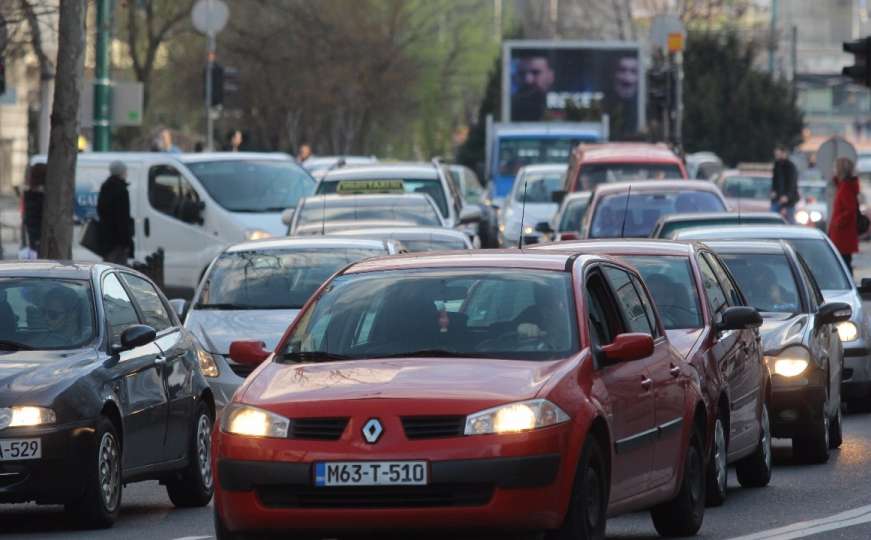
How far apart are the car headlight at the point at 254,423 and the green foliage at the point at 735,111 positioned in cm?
6004

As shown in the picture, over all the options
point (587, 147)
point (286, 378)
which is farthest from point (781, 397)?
point (587, 147)

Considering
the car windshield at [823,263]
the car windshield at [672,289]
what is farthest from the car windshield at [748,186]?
the car windshield at [672,289]

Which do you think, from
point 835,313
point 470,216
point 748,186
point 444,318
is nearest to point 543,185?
point 748,186

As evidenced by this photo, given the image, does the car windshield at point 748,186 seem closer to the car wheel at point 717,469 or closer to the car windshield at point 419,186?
the car windshield at point 419,186

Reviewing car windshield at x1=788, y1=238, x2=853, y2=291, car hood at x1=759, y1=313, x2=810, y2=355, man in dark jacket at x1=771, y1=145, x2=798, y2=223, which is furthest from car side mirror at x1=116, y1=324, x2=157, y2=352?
man in dark jacket at x1=771, y1=145, x2=798, y2=223

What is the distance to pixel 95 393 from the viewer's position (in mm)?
11422

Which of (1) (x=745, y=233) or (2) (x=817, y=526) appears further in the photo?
(1) (x=745, y=233)

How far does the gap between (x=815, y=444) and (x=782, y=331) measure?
2.50 feet

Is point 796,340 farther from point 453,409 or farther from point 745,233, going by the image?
point 453,409

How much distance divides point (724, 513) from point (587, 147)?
2348 centimetres

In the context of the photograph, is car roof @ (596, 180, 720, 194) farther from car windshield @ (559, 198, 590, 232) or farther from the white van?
the white van

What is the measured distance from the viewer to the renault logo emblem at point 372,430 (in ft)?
27.6

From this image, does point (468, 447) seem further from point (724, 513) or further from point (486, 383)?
point (724, 513)

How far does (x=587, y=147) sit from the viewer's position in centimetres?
3506
